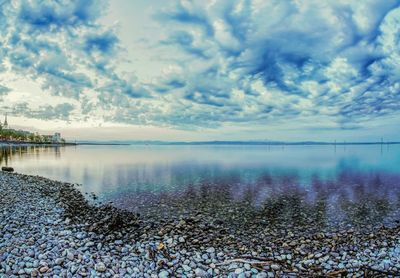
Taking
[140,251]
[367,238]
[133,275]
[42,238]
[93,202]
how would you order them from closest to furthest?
[133,275] → [140,251] → [42,238] → [367,238] → [93,202]

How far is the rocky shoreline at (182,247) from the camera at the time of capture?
882 cm

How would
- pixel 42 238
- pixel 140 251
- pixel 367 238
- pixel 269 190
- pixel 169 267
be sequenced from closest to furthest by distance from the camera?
pixel 169 267 → pixel 140 251 → pixel 42 238 → pixel 367 238 → pixel 269 190

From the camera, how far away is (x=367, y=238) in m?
12.2

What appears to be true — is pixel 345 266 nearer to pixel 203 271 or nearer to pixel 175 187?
pixel 203 271

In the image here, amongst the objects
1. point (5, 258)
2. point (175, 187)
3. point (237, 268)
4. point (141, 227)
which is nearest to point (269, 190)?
point (175, 187)

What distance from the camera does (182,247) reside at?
35.2 feet

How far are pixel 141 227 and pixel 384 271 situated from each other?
10506mm

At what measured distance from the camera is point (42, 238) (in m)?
11.0

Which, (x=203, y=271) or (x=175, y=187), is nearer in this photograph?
(x=203, y=271)

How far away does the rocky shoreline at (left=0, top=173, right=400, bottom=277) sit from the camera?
882 centimetres

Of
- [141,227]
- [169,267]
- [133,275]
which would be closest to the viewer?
[133,275]

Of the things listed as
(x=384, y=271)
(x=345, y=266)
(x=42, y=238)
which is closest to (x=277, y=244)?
(x=345, y=266)

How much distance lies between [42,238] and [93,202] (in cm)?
947

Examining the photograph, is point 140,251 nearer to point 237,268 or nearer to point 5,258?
point 237,268
